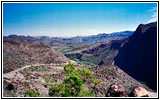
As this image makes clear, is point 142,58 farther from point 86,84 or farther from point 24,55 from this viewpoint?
point 24,55

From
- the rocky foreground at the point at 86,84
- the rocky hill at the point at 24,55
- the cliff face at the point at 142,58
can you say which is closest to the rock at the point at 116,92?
the rocky foreground at the point at 86,84

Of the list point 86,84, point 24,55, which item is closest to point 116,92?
point 86,84

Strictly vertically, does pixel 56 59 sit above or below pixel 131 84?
above

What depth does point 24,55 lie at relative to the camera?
39438mm

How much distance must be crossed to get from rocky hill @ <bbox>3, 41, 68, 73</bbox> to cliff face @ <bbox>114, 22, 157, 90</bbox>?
2448 centimetres

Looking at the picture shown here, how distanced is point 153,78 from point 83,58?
47060 mm

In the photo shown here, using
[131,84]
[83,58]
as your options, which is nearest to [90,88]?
[131,84]

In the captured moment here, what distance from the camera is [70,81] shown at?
57.3ft

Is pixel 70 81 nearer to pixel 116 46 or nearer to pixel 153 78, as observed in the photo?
pixel 153 78

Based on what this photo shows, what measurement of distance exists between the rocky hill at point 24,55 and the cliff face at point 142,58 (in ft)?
80.3

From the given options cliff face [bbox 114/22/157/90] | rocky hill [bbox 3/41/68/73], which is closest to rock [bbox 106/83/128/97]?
rocky hill [bbox 3/41/68/73]

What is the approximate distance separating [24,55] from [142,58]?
3772cm

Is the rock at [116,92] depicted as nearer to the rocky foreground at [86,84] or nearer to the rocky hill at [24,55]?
the rocky foreground at [86,84]

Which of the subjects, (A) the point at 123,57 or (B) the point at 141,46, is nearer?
(B) the point at 141,46
